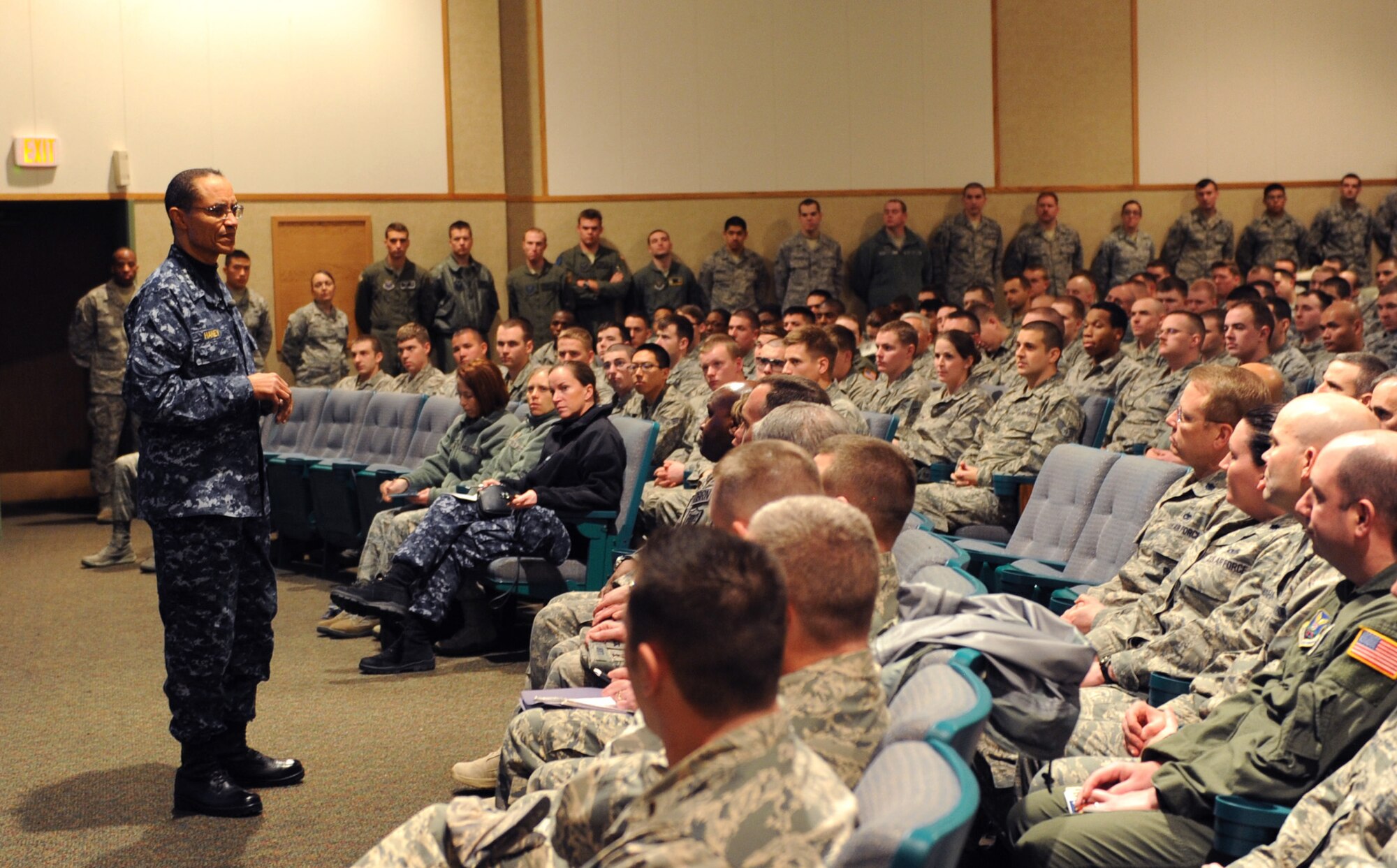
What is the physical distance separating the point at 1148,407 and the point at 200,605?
412 centimetres

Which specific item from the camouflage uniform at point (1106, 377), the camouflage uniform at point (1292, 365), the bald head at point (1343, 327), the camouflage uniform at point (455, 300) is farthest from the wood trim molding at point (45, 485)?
the bald head at point (1343, 327)

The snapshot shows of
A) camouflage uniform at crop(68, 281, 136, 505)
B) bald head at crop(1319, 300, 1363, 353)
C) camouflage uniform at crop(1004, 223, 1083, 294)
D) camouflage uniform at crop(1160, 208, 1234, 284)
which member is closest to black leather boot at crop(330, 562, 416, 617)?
bald head at crop(1319, 300, 1363, 353)

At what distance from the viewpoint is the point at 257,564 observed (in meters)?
3.46

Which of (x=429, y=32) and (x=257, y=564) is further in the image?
(x=429, y=32)

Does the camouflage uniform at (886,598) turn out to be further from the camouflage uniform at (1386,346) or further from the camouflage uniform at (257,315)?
the camouflage uniform at (257,315)

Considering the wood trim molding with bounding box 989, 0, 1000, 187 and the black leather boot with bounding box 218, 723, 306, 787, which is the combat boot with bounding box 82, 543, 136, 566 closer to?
the black leather boot with bounding box 218, 723, 306, 787

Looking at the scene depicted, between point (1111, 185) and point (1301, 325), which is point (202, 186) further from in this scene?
point (1111, 185)

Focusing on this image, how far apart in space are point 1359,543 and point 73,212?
9.50 m

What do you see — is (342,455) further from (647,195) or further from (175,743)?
(647,195)

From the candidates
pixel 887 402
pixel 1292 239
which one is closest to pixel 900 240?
pixel 1292 239

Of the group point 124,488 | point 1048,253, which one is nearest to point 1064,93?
point 1048,253

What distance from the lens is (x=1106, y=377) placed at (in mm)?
6832

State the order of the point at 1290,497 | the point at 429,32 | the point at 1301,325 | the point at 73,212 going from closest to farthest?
the point at 1290,497 < the point at 1301,325 < the point at 73,212 < the point at 429,32

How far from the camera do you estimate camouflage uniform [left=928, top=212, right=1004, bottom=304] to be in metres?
11.8
